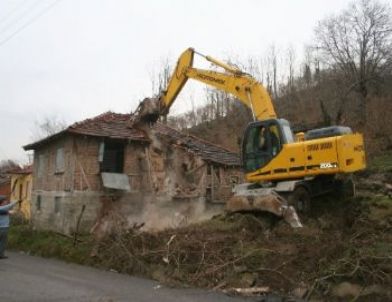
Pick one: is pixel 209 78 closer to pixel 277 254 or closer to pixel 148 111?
pixel 148 111

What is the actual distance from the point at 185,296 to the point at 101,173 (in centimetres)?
1237

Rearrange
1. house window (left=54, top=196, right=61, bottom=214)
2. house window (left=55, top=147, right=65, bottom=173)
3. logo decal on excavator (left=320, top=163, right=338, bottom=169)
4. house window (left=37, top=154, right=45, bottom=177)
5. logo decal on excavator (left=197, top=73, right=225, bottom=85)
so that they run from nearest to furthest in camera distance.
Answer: logo decal on excavator (left=320, top=163, right=338, bottom=169)
logo decal on excavator (left=197, top=73, right=225, bottom=85)
house window (left=54, top=196, right=61, bottom=214)
house window (left=55, top=147, right=65, bottom=173)
house window (left=37, top=154, right=45, bottom=177)

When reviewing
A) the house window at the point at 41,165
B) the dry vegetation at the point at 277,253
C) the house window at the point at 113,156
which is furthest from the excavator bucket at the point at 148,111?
the house window at the point at 41,165

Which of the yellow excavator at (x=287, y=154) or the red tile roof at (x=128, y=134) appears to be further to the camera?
the red tile roof at (x=128, y=134)

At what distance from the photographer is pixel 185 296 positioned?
10.1 metres

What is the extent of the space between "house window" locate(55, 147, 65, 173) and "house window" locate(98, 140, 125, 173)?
1876 millimetres

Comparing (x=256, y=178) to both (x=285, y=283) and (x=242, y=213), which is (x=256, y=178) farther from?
(x=285, y=283)

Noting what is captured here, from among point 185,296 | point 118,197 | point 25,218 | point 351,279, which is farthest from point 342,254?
point 25,218

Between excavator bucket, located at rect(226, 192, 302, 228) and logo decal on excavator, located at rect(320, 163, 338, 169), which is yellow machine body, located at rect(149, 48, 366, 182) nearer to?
logo decal on excavator, located at rect(320, 163, 338, 169)

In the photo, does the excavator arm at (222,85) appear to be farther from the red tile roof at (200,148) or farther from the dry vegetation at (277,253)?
the red tile roof at (200,148)

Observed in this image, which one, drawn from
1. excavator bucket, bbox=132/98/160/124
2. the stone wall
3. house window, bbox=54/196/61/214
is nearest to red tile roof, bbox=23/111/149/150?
the stone wall

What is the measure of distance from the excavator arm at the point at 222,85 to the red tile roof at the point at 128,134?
2.27m

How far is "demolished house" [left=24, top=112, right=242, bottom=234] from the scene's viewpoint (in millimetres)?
21172

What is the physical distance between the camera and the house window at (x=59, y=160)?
73.6ft
